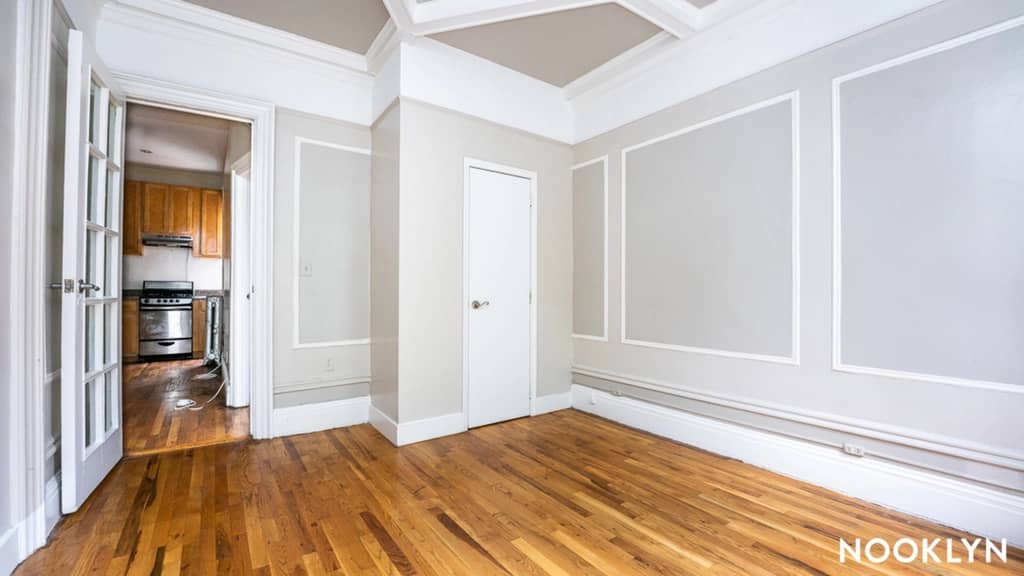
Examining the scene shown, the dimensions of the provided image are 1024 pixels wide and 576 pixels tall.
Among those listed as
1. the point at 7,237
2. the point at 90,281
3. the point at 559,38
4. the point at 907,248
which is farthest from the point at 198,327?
the point at 907,248

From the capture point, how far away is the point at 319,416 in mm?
3336

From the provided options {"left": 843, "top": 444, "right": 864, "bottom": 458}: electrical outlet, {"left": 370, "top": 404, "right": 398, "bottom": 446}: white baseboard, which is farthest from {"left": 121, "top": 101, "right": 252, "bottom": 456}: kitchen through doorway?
{"left": 843, "top": 444, "right": 864, "bottom": 458}: electrical outlet

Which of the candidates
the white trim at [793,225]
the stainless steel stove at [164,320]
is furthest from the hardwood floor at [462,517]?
the stainless steel stove at [164,320]

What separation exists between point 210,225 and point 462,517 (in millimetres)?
6582

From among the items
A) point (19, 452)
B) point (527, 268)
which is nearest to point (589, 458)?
point (527, 268)

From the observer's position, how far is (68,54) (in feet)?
6.70

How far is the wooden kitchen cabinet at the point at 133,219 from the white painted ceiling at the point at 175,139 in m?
0.40

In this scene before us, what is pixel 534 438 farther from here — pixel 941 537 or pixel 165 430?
pixel 165 430

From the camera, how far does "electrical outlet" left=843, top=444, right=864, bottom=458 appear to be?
7.50ft

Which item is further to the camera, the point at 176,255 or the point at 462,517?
the point at 176,255

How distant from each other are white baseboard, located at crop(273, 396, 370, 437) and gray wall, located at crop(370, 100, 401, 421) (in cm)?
15

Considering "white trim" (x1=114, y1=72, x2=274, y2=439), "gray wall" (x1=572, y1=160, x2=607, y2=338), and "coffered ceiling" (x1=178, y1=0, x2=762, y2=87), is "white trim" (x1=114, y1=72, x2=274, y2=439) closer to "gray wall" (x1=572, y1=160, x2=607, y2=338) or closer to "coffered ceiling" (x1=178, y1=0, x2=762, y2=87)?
"coffered ceiling" (x1=178, y1=0, x2=762, y2=87)

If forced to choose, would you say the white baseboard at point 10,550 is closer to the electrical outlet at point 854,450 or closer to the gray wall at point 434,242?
the gray wall at point 434,242

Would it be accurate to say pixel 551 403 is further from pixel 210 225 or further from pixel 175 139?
pixel 210 225
